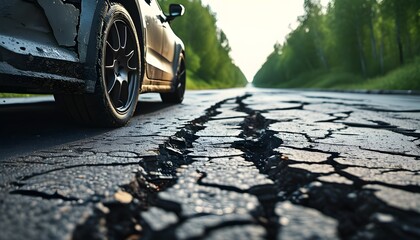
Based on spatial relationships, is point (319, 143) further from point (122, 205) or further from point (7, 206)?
point (7, 206)

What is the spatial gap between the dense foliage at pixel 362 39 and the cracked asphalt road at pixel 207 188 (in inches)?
474

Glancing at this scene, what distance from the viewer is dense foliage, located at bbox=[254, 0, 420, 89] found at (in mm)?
19641

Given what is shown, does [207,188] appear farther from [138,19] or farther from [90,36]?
[138,19]

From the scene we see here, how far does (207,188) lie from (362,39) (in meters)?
28.8

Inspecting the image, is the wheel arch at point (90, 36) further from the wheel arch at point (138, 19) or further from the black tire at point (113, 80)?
the wheel arch at point (138, 19)

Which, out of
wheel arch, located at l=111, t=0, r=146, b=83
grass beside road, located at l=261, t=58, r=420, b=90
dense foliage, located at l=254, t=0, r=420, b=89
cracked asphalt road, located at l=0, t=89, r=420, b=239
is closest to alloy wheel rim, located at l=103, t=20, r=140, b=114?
wheel arch, located at l=111, t=0, r=146, b=83

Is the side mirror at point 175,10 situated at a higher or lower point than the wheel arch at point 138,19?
higher

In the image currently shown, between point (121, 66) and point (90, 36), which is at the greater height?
point (90, 36)

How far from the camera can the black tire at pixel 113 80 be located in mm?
2055

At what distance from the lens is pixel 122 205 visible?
92 centimetres

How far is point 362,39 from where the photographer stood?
2634 cm

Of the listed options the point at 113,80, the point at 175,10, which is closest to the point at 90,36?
the point at 113,80

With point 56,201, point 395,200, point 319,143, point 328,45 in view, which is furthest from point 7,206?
point 328,45

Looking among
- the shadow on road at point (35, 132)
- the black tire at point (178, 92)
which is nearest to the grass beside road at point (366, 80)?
the black tire at point (178, 92)
